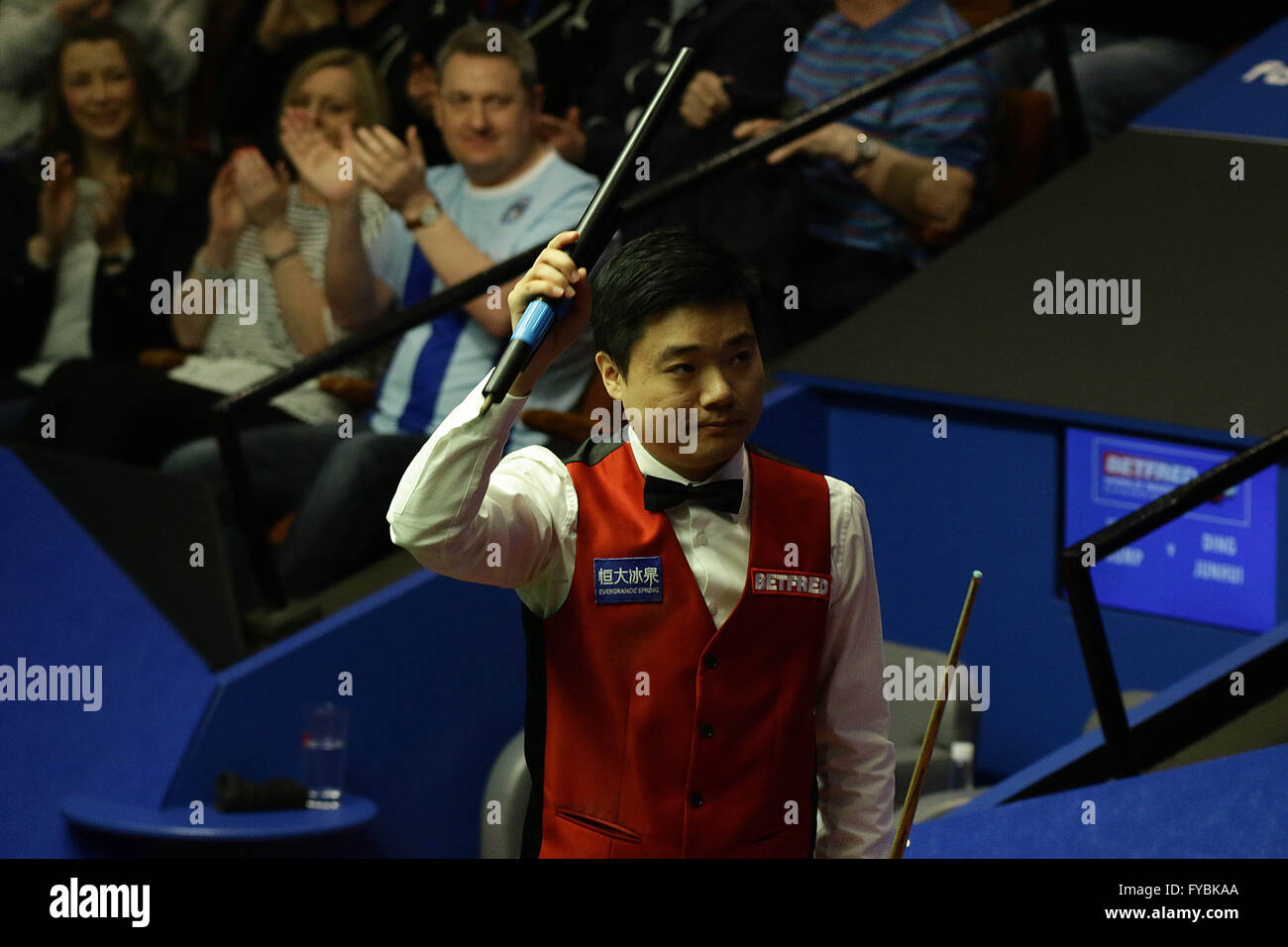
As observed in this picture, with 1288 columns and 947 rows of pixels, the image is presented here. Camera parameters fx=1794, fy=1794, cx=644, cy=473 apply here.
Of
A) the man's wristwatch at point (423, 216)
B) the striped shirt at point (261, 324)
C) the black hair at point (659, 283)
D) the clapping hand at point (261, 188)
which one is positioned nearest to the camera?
the black hair at point (659, 283)

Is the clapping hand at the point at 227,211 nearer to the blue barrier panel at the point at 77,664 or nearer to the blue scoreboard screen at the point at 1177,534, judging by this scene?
the blue barrier panel at the point at 77,664

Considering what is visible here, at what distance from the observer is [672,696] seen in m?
1.81

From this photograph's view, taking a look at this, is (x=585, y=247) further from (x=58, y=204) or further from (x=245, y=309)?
(x=58, y=204)

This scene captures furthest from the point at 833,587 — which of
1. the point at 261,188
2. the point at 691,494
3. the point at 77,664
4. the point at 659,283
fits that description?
the point at 261,188

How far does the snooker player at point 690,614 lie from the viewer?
178 centimetres

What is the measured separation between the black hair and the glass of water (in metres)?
2.07

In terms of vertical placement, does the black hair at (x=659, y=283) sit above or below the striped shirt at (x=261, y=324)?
below

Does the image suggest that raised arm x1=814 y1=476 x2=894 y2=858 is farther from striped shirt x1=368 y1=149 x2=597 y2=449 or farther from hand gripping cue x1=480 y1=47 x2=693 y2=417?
striped shirt x1=368 y1=149 x2=597 y2=449

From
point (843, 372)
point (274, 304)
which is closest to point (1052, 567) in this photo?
point (843, 372)

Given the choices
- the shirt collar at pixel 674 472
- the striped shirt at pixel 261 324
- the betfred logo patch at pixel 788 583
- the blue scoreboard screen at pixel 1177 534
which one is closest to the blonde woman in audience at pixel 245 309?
the striped shirt at pixel 261 324
